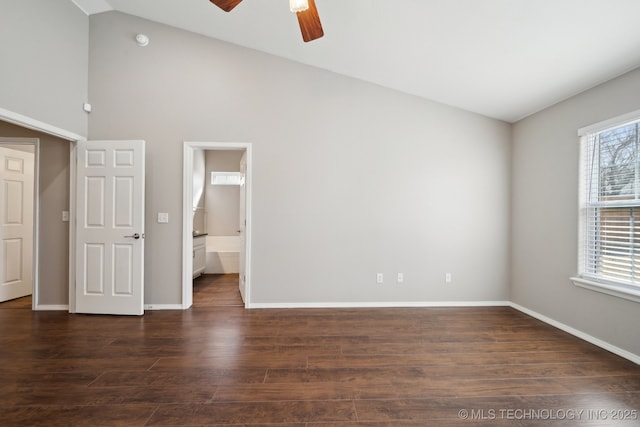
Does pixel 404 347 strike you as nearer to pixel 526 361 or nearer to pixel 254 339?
pixel 526 361

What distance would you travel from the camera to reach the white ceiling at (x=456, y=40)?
2.16 meters

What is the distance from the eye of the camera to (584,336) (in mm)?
2836

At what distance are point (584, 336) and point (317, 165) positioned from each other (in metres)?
3.40

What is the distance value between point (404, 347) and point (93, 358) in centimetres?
272

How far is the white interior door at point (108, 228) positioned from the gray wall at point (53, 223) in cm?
31

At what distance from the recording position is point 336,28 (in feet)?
9.55

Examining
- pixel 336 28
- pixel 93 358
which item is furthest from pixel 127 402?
pixel 336 28

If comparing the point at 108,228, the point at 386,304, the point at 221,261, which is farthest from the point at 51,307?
the point at 386,304

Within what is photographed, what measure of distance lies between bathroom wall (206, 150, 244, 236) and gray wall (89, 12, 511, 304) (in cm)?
259

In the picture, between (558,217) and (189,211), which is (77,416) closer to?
(189,211)

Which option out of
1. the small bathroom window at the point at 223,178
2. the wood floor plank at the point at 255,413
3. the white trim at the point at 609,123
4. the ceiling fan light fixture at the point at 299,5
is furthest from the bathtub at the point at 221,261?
the white trim at the point at 609,123

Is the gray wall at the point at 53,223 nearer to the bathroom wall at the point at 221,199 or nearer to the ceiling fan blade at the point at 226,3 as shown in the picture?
the bathroom wall at the point at 221,199

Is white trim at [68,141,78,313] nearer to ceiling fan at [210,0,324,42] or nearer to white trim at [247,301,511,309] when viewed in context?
white trim at [247,301,511,309]

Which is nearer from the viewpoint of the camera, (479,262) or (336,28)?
(336,28)
